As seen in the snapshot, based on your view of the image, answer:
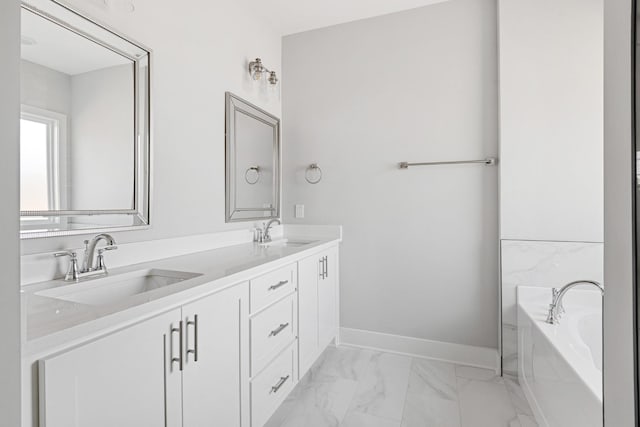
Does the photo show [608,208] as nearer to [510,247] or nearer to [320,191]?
[510,247]

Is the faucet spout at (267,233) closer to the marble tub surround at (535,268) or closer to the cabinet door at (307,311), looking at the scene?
the cabinet door at (307,311)

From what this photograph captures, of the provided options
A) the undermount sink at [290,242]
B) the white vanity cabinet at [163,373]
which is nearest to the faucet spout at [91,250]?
the white vanity cabinet at [163,373]

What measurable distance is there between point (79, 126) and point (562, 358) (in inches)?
85.9

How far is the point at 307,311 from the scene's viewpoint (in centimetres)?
203

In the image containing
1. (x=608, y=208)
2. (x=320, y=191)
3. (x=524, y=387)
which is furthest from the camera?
(x=320, y=191)

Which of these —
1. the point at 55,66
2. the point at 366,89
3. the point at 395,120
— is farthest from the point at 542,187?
the point at 55,66

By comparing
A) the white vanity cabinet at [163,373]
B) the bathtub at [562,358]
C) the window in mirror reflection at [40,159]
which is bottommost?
the bathtub at [562,358]

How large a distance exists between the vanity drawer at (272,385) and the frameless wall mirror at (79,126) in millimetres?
916

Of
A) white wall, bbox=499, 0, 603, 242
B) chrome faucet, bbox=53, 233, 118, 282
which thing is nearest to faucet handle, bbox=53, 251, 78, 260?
chrome faucet, bbox=53, 233, 118, 282

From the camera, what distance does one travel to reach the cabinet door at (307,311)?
1.93 meters

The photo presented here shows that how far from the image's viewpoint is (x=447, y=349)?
236 centimetres

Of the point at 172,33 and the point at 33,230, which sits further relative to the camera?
the point at 172,33

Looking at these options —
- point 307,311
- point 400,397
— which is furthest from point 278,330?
point 400,397

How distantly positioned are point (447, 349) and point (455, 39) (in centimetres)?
224
